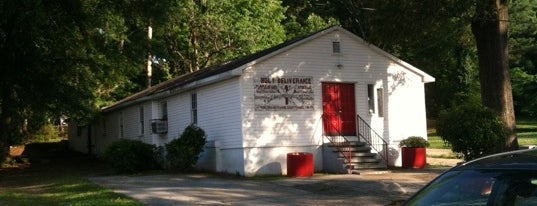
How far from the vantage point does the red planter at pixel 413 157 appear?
2047 cm

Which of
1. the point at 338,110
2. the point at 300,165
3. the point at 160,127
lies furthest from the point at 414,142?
the point at 160,127

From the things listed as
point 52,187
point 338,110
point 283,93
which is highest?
point 283,93

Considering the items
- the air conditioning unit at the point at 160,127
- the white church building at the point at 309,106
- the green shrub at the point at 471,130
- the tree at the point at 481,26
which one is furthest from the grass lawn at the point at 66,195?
the tree at the point at 481,26

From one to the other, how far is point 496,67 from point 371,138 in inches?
220

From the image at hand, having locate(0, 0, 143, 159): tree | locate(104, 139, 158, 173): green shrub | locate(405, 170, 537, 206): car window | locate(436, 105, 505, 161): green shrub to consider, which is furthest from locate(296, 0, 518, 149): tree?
locate(405, 170, 537, 206): car window

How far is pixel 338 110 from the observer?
20578mm

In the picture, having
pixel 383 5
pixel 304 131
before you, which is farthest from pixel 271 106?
Result: pixel 383 5

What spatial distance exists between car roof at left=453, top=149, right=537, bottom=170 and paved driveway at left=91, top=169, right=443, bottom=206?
8.04 metres

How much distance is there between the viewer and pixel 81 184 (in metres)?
17.4

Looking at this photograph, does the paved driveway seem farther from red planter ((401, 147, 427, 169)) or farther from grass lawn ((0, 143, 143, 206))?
red planter ((401, 147, 427, 169))

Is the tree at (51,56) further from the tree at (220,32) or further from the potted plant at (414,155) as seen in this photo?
the potted plant at (414,155)

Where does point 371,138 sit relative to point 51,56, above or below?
below

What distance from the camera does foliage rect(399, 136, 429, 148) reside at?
21.0 meters

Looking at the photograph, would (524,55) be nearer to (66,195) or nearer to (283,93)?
(283,93)
